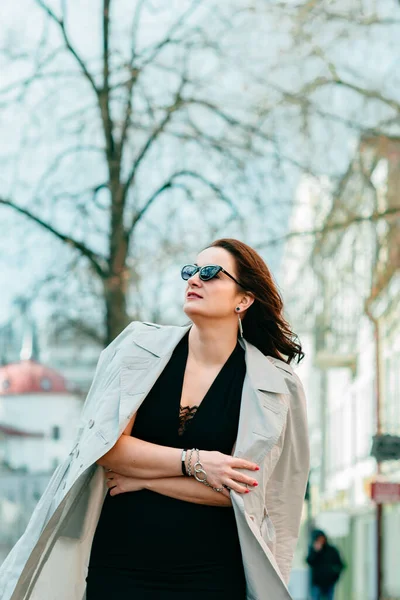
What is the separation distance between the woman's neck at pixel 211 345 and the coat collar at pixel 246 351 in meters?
0.07

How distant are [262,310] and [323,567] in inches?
575

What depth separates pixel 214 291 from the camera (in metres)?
4.12

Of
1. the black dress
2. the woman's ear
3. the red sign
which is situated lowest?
the red sign

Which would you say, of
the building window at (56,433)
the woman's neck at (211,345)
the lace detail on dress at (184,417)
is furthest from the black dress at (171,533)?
the building window at (56,433)

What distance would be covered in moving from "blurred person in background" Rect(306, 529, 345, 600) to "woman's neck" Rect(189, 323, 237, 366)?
1453cm

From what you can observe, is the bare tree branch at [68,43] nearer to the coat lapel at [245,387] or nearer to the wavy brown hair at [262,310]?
the wavy brown hair at [262,310]

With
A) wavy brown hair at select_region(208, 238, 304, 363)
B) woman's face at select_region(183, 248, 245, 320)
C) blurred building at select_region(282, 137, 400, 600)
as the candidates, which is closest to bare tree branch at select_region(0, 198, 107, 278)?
blurred building at select_region(282, 137, 400, 600)

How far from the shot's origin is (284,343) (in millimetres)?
4391

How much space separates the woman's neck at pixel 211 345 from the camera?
4.16m

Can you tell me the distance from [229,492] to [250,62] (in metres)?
14.8

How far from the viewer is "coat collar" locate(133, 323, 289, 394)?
13.4ft

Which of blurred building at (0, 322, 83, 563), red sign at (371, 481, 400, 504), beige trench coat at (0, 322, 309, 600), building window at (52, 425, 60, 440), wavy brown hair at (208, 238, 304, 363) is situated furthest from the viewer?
building window at (52, 425, 60, 440)

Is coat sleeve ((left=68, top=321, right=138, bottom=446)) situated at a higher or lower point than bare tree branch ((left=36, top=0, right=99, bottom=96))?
lower

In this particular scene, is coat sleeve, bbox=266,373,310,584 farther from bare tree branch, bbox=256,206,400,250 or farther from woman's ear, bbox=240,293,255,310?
bare tree branch, bbox=256,206,400,250
